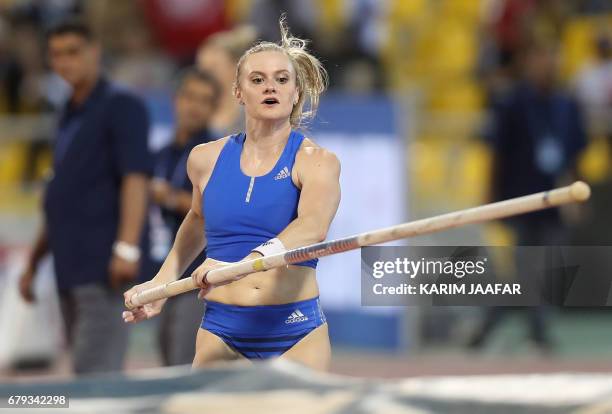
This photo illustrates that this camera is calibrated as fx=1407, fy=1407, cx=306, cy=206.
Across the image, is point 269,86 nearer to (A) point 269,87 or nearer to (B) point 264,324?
(A) point 269,87

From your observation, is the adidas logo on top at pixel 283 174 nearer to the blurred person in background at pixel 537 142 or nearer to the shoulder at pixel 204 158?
the shoulder at pixel 204 158

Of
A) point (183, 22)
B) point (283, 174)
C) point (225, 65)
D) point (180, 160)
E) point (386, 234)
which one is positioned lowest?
point (386, 234)

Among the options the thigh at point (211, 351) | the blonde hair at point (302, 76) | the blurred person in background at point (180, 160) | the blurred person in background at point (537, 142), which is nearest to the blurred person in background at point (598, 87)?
the blurred person in background at point (537, 142)

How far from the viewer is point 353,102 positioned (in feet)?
37.9

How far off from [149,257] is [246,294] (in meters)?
2.33

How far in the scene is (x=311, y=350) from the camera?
209 inches

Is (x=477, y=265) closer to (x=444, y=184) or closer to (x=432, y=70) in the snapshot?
(x=444, y=184)

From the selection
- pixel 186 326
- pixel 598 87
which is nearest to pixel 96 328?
pixel 186 326

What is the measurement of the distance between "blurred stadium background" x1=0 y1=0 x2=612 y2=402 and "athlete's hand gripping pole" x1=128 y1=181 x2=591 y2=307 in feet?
17.6

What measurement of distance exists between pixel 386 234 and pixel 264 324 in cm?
71

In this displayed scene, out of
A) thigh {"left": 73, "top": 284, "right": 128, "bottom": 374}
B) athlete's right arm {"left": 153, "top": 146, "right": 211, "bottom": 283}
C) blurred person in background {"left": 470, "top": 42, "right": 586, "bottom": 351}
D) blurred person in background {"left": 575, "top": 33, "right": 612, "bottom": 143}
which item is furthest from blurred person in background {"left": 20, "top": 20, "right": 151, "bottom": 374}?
Answer: blurred person in background {"left": 575, "top": 33, "right": 612, "bottom": 143}

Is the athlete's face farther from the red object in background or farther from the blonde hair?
the red object in background

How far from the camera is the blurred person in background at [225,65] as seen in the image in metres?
7.38

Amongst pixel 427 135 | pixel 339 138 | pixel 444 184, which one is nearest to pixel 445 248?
pixel 339 138
